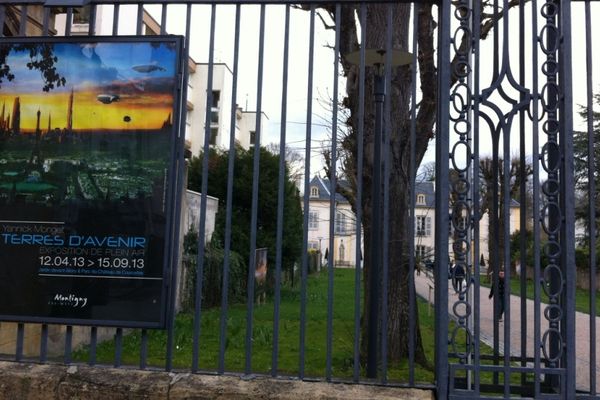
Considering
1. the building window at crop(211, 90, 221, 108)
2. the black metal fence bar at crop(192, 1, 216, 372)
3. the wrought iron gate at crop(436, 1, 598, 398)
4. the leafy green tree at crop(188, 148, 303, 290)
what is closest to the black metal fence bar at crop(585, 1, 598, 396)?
the wrought iron gate at crop(436, 1, 598, 398)

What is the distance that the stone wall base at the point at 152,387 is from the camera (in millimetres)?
3330

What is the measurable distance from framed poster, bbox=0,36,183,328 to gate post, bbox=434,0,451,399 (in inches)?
66.3

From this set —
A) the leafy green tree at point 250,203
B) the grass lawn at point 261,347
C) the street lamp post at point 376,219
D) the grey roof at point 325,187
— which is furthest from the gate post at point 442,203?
the leafy green tree at point 250,203

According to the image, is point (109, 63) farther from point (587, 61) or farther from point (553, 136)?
point (587, 61)

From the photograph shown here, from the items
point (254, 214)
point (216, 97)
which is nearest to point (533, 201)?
point (254, 214)

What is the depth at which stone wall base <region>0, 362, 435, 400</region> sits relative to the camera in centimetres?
333

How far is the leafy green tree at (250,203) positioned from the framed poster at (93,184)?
12.7m

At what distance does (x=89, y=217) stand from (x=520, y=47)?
122 inches

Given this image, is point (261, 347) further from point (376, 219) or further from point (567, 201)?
point (567, 201)

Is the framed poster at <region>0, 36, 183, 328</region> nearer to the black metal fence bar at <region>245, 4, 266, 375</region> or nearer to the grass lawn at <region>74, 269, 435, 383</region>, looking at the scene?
the black metal fence bar at <region>245, 4, 266, 375</region>

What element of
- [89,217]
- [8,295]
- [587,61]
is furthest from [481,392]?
[8,295]

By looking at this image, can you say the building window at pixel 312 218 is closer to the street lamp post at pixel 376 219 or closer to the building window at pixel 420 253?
the street lamp post at pixel 376 219

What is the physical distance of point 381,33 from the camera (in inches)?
280

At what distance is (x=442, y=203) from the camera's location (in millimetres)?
3441
